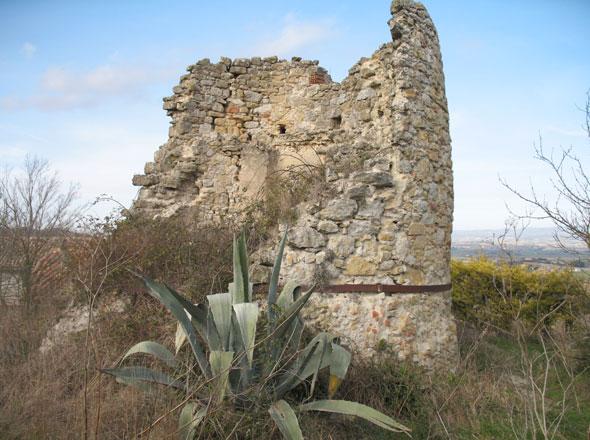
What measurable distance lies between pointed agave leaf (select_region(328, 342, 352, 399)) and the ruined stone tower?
0.83 meters

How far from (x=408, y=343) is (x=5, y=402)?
3.10m

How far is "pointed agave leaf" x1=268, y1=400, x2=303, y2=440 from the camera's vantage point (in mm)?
2449

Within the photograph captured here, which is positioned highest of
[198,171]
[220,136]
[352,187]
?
[220,136]

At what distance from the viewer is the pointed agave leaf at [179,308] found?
114 inches

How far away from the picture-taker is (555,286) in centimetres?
820

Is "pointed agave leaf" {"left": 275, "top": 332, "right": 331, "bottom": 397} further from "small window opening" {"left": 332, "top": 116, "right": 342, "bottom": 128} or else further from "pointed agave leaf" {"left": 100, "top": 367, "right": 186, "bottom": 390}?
"small window opening" {"left": 332, "top": 116, "right": 342, "bottom": 128}

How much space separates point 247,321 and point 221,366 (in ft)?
Answer: 1.00

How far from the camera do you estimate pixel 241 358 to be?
9.13ft

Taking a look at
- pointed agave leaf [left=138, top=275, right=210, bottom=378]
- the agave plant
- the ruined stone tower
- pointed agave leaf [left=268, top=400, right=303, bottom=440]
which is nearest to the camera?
pointed agave leaf [left=268, top=400, right=303, bottom=440]

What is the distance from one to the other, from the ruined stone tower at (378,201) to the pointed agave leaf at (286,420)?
134 centimetres

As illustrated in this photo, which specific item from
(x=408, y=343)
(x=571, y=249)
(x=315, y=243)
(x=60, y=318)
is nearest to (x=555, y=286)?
(x=571, y=249)

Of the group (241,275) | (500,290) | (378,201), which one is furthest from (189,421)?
(500,290)

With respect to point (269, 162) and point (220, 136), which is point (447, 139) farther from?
point (220, 136)

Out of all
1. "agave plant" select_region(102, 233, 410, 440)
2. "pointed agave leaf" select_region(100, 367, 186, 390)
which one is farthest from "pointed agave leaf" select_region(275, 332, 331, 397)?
"pointed agave leaf" select_region(100, 367, 186, 390)
